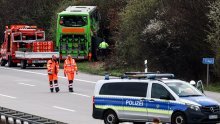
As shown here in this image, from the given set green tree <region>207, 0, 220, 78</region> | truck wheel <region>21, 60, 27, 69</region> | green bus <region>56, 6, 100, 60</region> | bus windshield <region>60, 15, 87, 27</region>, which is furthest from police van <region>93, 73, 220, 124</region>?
bus windshield <region>60, 15, 87, 27</region>

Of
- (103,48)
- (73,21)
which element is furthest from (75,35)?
(103,48)

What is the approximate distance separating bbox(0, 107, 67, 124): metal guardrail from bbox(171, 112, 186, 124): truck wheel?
3839 millimetres

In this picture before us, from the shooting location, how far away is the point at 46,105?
93.2 feet

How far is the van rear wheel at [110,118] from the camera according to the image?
72.0ft

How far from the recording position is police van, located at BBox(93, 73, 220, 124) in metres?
20.4

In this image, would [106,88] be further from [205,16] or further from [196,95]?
[205,16]

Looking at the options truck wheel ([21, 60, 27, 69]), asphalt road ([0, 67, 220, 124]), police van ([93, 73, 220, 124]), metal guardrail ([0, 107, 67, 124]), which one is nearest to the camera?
metal guardrail ([0, 107, 67, 124])

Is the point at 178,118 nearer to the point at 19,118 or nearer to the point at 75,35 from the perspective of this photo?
the point at 19,118

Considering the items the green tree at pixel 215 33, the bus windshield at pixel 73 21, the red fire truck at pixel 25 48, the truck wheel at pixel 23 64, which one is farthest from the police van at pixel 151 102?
the bus windshield at pixel 73 21

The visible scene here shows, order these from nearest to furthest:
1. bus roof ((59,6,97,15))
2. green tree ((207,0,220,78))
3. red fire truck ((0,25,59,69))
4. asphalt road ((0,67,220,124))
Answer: asphalt road ((0,67,220,124))
green tree ((207,0,220,78))
red fire truck ((0,25,59,69))
bus roof ((59,6,97,15))

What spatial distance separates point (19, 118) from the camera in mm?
19891

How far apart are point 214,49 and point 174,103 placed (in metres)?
16.6

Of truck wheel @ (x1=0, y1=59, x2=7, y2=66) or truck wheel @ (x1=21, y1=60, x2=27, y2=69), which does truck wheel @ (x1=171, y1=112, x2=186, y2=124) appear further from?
truck wheel @ (x1=0, y1=59, x2=7, y2=66)

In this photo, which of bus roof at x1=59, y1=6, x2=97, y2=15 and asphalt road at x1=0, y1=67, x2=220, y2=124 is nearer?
asphalt road at x1=0, y1=67, x2=220, y2=124
